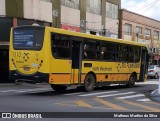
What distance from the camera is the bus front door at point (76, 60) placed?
19.2 meters

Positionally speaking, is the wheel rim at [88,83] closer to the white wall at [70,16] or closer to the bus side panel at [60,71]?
the bus side panel at [60,71]

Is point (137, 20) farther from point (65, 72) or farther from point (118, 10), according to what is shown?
point (65, 72)

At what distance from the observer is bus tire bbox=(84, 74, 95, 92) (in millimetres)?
20103

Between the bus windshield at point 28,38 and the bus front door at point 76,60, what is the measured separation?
2.12 metres

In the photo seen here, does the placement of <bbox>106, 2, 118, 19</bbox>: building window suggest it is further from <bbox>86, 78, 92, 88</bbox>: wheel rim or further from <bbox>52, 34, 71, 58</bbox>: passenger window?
<bbox>52, 34, 71, 58</bbox>: passenger window

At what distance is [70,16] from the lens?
39469 mm

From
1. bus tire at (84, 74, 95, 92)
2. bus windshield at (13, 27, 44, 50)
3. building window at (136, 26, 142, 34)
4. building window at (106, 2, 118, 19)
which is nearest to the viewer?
bus windshield at (13, 27, 44, 50)

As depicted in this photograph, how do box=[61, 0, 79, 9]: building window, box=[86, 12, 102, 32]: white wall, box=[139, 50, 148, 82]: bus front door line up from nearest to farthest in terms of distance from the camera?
1. box=[139, 50, 148, 82]: bus front door
2. box=[61, 0, 79, 9]: building window
3. box=[86, 12, 102, 32]: white wall

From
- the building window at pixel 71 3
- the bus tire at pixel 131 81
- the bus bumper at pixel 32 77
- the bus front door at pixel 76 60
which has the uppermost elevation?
the building window at pixel 71 3

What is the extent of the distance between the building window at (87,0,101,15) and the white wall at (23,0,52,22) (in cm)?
799

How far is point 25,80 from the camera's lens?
59.1ft

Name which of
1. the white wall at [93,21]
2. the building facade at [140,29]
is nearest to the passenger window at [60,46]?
the white wall at [93,21]

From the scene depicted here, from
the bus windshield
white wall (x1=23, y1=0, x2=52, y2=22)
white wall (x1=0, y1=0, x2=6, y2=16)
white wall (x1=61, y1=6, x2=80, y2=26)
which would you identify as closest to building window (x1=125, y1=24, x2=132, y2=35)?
white wall (x1=61, y1=6, x2=80, y2=26)

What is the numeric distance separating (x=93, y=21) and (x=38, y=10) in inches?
420
